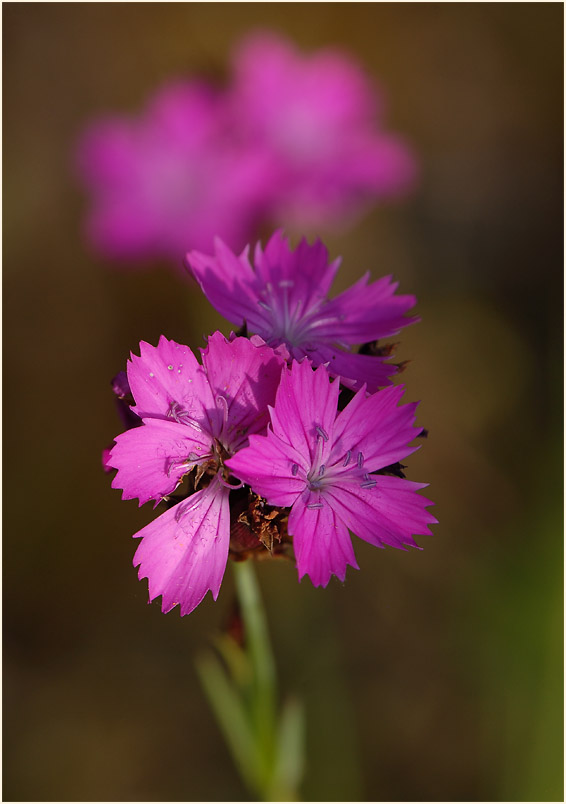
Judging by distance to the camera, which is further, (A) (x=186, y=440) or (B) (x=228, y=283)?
(B) (x=228, y=283)

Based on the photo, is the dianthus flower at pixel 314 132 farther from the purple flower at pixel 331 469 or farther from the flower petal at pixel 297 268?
the purple flower at pixel 331 469

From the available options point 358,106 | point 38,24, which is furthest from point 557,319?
point 38,24

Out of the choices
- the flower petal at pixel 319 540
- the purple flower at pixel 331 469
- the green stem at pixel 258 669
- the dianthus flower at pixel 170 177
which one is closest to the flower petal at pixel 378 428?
the purple flower at pixel 331 469

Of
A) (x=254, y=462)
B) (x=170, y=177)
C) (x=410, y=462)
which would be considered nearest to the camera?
(x=254, y=462)

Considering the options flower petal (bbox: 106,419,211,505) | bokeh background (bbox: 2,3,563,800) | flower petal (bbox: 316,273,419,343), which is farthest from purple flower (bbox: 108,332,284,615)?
bokeh background (bbox: 2,3,563,800)

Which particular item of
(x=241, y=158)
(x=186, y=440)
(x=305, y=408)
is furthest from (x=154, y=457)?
(x=241, y=158)

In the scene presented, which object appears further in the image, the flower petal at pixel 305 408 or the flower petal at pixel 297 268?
the flower petal at pixel 297 268

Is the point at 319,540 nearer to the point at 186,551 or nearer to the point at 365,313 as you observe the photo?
the point at 186,551

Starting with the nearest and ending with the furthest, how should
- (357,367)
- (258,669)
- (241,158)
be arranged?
(357,367) < (258,669) < (241,158)

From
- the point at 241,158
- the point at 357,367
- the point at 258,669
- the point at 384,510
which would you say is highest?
the point at 241,158
